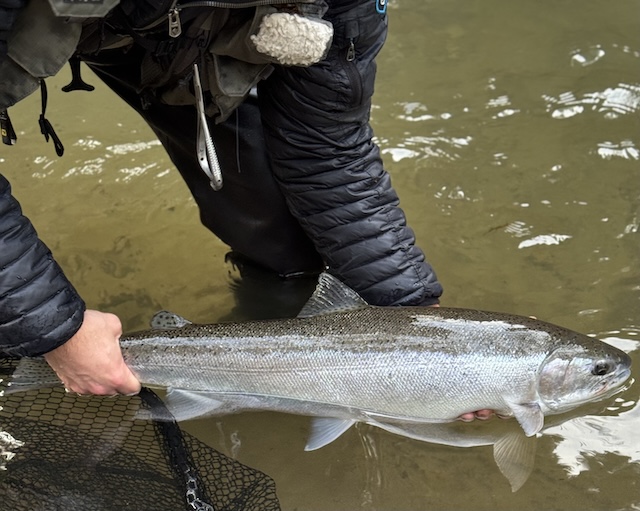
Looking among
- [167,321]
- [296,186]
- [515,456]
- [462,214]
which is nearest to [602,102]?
[462,214]

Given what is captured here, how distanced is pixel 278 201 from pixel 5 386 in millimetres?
1158

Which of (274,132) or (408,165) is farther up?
(274,132)

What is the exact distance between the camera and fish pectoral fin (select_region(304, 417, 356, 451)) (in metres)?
2.48

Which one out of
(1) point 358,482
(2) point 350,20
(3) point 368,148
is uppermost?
(2) point 350,20

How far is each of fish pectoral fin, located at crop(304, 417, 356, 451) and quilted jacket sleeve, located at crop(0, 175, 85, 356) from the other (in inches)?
32.9

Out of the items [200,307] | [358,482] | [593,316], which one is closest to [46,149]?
[200,307]

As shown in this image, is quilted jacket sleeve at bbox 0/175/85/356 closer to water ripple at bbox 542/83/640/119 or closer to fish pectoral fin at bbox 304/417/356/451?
fish pectoral fin at bbox 304/417/356/451

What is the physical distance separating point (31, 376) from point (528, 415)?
159cm

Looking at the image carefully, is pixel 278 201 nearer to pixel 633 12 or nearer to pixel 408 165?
pixel 408 165

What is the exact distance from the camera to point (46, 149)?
4.05m

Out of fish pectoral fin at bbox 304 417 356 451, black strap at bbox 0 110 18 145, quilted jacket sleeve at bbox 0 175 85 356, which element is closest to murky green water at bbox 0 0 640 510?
fish pectoral fin at bbox 304 417 356 451

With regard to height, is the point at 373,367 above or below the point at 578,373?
above

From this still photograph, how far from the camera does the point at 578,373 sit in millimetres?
2455

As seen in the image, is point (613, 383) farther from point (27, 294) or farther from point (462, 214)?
point (27, 294)
